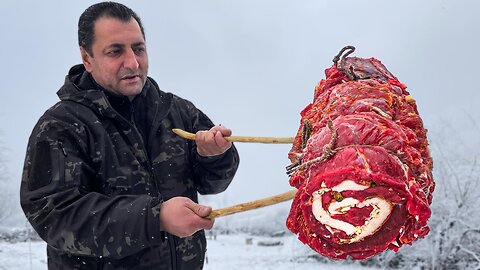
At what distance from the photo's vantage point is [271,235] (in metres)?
12.9

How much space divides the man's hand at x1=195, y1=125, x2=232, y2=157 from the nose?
1.49ft

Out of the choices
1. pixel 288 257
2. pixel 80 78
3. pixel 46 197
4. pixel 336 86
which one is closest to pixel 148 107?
pixel 80 78

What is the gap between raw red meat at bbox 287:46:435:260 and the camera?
4.22 ft

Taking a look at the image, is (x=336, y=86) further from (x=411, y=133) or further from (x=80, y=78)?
(x=80, y=78)

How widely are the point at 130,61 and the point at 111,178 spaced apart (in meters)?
0.55

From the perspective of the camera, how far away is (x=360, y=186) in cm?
128

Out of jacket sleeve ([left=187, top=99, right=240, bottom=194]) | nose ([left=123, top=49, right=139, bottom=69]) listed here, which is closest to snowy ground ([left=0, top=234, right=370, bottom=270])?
jacket sleeve ([left=187, top=99, right=240, bottom=194])

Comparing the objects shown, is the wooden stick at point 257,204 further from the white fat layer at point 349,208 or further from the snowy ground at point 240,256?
the snowy ground at point 240,256

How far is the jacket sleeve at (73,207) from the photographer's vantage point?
1944 millimetres

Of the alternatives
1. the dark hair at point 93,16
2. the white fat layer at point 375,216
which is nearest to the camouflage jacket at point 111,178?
the dark hair at point 93,16

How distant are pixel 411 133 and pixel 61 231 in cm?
137

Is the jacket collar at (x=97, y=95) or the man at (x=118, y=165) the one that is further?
the jacket collar at (x=97, y=95)

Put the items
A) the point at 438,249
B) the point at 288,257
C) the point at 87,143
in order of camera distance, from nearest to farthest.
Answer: the point at 87,143, the point at 438,249, the point at 288,257

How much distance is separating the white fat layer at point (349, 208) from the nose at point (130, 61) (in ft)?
4.38
